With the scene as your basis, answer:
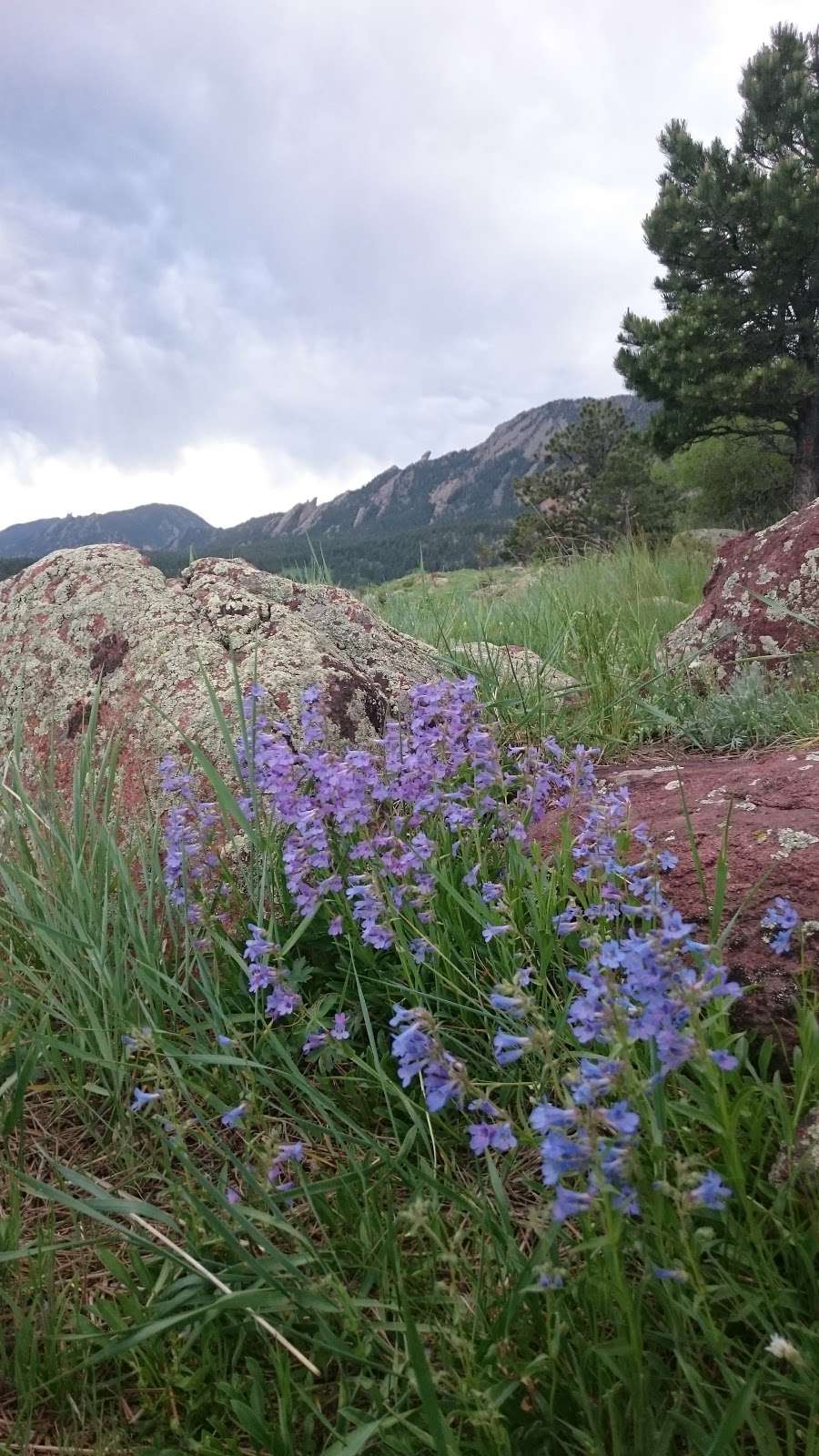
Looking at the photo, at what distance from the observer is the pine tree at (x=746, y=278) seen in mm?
25344

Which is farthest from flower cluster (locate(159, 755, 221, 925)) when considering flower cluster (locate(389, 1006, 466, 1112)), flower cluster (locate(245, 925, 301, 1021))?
flower cluster (locate(389, 1006, 466, 1112))

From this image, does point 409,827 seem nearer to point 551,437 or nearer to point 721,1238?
point 721,1238

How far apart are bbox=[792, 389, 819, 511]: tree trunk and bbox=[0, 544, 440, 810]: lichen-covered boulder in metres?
25.7

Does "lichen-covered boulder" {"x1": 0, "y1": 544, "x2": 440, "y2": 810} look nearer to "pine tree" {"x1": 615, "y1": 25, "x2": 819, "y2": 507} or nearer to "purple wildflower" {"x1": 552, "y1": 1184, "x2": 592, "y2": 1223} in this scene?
"purple wildflower" {"x1": 552, "y1": 1184, "x2": 592, "y2": 1223}

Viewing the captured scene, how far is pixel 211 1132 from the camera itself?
204 centimetres

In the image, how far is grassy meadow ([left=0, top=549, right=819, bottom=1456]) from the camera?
47.7 inches

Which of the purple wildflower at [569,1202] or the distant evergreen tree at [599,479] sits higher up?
the distant evergreen tree at [599,479]

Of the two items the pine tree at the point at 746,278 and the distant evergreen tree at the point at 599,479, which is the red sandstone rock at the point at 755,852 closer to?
the pine tree at the point at 746,278

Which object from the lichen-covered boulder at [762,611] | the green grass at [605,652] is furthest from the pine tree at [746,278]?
the lichen-covered boulder at [762,611]

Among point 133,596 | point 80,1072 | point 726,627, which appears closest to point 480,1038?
point 80,1072

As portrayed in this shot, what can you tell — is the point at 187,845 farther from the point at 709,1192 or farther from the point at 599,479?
the point at 599,479

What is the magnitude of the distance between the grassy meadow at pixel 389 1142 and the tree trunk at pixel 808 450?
27.1m

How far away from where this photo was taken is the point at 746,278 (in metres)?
27.6

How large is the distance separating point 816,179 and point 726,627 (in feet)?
90.1
